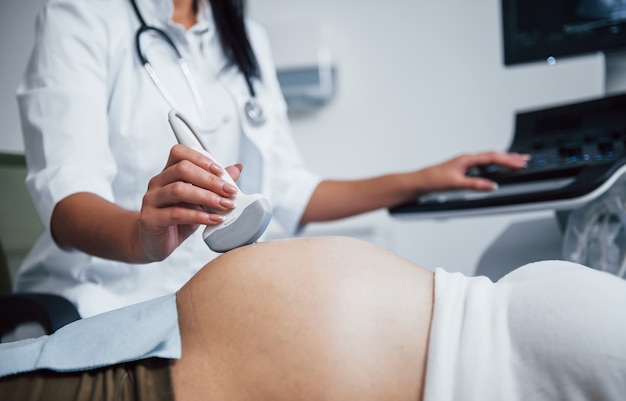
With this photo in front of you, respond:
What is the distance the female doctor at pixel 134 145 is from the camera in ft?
1.85

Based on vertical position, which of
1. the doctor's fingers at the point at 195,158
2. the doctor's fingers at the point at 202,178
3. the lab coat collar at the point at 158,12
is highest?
the lab coat collar at the point at 158,12

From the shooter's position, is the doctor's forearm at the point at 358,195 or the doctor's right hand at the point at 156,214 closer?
the doctor's right hand at the point at 156,214

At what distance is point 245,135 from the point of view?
0.96 m

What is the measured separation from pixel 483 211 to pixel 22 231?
655 millimetres

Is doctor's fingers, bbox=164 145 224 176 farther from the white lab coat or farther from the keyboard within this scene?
the keyboard

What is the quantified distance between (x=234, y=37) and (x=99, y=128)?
1.17 ft

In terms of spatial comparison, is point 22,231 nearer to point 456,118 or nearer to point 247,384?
point 247,384

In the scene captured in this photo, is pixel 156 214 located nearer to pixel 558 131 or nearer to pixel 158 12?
pixel 158 12

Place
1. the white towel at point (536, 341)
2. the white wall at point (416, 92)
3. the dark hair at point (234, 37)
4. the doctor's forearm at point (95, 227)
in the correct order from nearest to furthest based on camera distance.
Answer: the white towel at point (536, 341) < the doctor's forearm at point (95, 227) < the dark hair at point (234, 37) < the white wall at point (416, 92)

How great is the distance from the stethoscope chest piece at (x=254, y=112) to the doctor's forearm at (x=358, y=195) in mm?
210

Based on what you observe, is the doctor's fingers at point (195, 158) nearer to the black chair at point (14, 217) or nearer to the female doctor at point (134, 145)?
the female doctor at point (134, 145)

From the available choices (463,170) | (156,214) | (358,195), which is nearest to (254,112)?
(358,195)

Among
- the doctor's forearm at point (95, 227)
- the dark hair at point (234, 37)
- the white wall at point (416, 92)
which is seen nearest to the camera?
the doctor's forearm at point (95, 227)

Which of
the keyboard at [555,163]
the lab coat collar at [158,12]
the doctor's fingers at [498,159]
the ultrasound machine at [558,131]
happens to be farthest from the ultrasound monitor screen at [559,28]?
the lab coat collar at [158,12]
